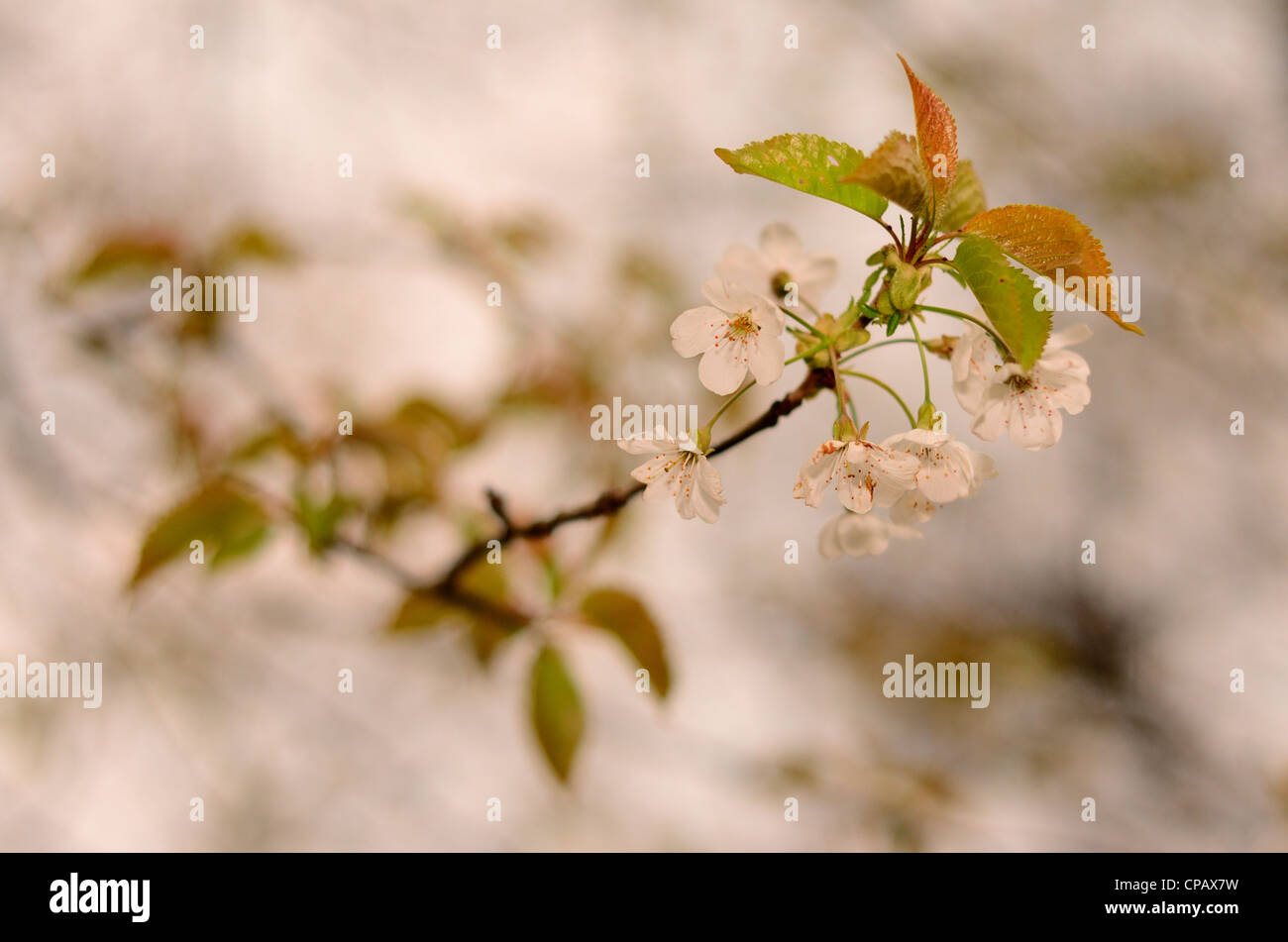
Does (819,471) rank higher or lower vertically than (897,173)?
lower

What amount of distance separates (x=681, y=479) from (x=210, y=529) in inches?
22.5

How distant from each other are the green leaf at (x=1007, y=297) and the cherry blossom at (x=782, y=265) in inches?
8.1

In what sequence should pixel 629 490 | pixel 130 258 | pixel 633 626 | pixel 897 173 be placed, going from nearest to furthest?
pixel 897 173 < pixel 629 490 < pixel 633 626 < pixel 130 258

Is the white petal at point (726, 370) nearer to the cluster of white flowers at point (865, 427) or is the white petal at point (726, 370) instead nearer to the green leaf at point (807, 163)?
the cluster of white flowers at point (865, 427)

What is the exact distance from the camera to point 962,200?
0.49 metres

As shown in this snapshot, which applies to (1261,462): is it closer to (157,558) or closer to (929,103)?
(929,103)

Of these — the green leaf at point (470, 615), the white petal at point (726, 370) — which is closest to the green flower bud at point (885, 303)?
the white petal at point (726, 370)

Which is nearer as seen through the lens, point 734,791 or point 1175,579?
point 734,791

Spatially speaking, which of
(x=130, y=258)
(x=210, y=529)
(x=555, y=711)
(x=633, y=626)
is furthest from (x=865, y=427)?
(x=130, y=258)

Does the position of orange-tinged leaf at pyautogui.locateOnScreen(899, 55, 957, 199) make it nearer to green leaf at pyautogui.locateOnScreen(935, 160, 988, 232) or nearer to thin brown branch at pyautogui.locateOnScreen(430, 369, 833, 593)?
green leaf at pyautogui.locateOnScreen(935, 160, 988, 232)

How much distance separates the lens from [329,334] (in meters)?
1.76

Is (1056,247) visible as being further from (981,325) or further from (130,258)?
(130,258)

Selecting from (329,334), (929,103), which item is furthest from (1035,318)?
(329,334)
